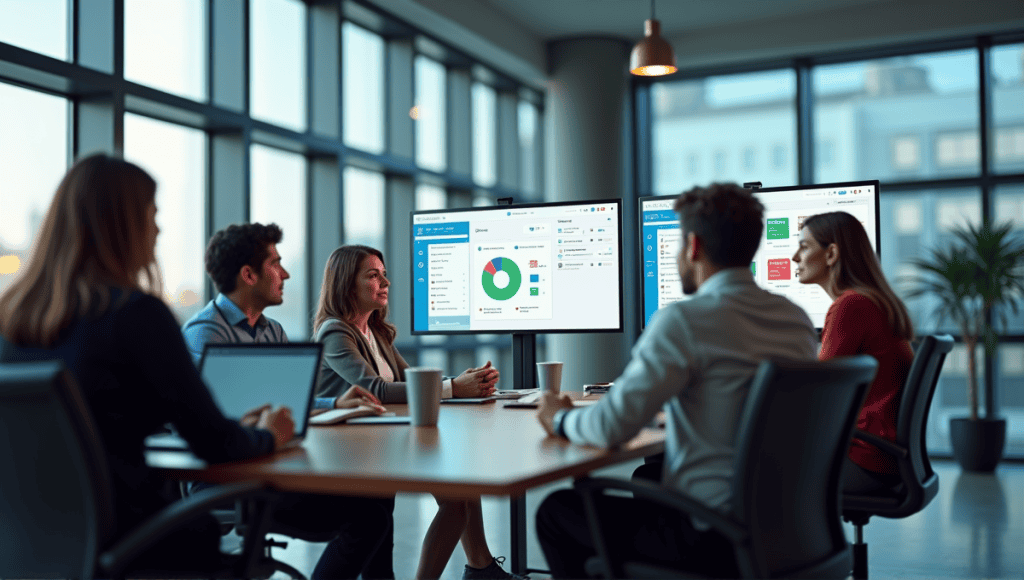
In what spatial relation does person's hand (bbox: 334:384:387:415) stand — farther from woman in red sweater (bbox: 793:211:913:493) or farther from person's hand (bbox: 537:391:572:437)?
woman in red sweater (bbox: 793:211:913:493)

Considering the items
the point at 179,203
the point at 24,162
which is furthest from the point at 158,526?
the point at 179,203

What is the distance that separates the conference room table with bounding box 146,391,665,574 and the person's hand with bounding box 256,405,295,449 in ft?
0.10

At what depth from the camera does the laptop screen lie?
71.1 inches

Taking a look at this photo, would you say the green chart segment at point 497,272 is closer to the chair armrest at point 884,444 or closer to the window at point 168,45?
the chair armrest at point 884,444

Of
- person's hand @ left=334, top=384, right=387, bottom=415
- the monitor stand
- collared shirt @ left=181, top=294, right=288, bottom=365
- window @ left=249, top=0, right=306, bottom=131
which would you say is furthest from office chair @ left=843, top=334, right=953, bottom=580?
window @ left=249, top=0, right=306, bottom=131

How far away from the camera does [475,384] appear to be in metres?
2.71

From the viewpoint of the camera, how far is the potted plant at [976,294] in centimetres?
589

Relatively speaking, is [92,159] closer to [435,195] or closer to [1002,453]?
[435,195]

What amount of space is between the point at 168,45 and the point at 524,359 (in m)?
2.53

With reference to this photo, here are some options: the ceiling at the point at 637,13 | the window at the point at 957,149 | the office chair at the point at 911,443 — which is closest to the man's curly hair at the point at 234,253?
the office chair at the point at 911,443

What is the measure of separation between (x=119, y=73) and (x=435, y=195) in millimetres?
3014

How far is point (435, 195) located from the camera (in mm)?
6680

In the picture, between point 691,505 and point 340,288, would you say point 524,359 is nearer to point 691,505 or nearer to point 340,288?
point 340,288

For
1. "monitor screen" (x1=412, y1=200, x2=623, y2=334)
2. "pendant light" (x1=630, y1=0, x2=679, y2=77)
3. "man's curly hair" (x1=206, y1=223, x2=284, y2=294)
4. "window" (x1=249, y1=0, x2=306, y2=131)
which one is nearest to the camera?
"man's curly hair" (x1=206, y1=223, x2=284, y2=294)
